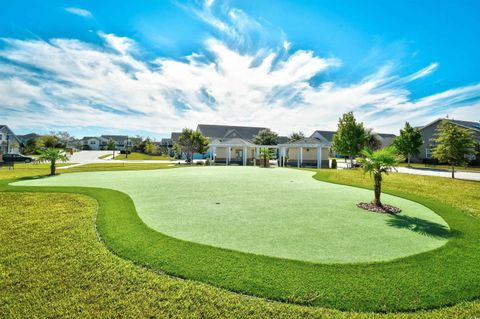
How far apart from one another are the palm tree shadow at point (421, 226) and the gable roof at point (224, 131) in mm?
52146

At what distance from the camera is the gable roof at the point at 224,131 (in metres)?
59.2

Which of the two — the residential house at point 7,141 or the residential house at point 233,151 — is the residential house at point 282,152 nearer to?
the residential house at point 233,151

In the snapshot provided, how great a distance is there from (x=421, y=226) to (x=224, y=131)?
57107 millimetres

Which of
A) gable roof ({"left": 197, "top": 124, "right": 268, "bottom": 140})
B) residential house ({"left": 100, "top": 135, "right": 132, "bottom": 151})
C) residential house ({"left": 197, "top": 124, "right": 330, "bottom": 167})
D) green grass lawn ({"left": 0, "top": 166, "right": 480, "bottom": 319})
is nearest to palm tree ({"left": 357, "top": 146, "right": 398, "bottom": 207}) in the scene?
green grass lawn ({"left": 0, "top": 166, "right": 480, "bottom": 319})


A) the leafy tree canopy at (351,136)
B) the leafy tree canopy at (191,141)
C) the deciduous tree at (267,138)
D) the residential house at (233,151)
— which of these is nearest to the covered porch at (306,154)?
the leafy tree canopy at (351,136)

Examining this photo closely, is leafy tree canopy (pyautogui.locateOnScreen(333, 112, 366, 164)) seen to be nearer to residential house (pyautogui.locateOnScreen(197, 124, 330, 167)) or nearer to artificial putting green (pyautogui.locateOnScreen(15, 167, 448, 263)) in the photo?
residential house (pyautogui.locateOnScreen(197, 124, 330, 167))

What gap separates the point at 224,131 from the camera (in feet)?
204

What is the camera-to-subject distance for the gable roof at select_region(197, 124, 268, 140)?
194 feet

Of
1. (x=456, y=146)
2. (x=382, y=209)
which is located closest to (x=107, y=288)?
(x=382, y=209)

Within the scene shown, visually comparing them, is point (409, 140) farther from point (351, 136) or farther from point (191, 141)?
point (191, 141)

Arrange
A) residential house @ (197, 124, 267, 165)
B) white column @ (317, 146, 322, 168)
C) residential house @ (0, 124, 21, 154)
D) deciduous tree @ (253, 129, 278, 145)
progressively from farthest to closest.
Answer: deciduous tree @ (253, 129, 278, 145), residential house @ (0, 124, 21, 154), residential house @ (197, 124, 267, 165), white column @ (317, 146, 322, 168)

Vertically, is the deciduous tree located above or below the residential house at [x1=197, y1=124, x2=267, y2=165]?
above

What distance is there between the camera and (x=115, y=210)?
24.1 ft

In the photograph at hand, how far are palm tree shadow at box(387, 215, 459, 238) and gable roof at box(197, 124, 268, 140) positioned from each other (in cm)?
5215
